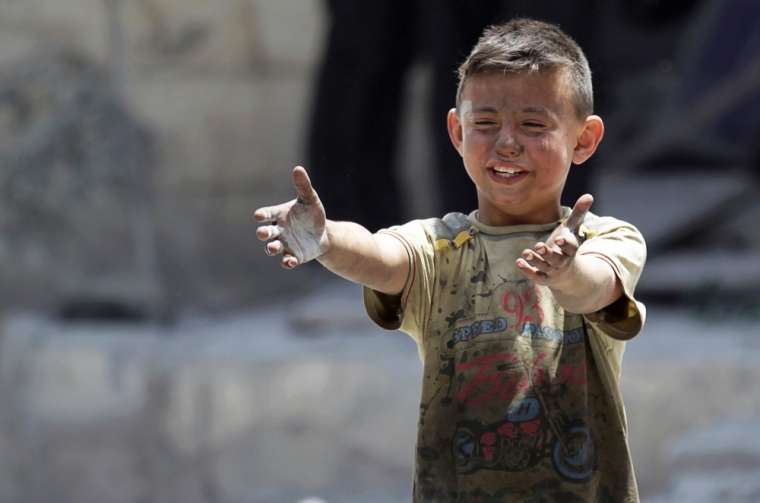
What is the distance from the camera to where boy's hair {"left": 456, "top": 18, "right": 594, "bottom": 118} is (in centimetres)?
133

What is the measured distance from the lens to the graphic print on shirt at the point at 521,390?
1.34 meters

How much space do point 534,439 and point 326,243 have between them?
0.38 meters

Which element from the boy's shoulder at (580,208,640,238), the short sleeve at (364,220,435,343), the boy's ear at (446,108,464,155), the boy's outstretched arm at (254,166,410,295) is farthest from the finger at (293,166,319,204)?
the boy's shoulder at (580,208,640,238)

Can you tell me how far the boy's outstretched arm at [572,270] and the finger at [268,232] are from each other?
0.90ft

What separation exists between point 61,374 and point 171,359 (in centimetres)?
41

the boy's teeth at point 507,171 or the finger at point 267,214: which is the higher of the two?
the boy's teeth at point 507,171

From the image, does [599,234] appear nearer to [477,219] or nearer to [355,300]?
[477,219]

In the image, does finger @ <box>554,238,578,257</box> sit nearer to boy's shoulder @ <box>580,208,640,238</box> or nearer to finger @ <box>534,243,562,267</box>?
finger @ <box>534,243,562,267</box>

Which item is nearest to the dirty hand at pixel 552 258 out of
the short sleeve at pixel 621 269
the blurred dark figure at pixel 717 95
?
the short sleeve at pixel 621 269

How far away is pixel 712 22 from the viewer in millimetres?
4129

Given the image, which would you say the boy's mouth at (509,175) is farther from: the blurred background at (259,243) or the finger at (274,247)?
the blurred background at (259,243)

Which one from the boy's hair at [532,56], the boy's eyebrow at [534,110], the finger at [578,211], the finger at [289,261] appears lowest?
the finger at [289,261]

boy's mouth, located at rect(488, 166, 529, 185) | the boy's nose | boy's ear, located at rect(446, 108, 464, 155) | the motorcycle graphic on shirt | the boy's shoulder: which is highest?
boy's ear, located at rect(446, 108, 464, 155)

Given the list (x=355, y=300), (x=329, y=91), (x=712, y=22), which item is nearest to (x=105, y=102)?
(x=329, y=91)
